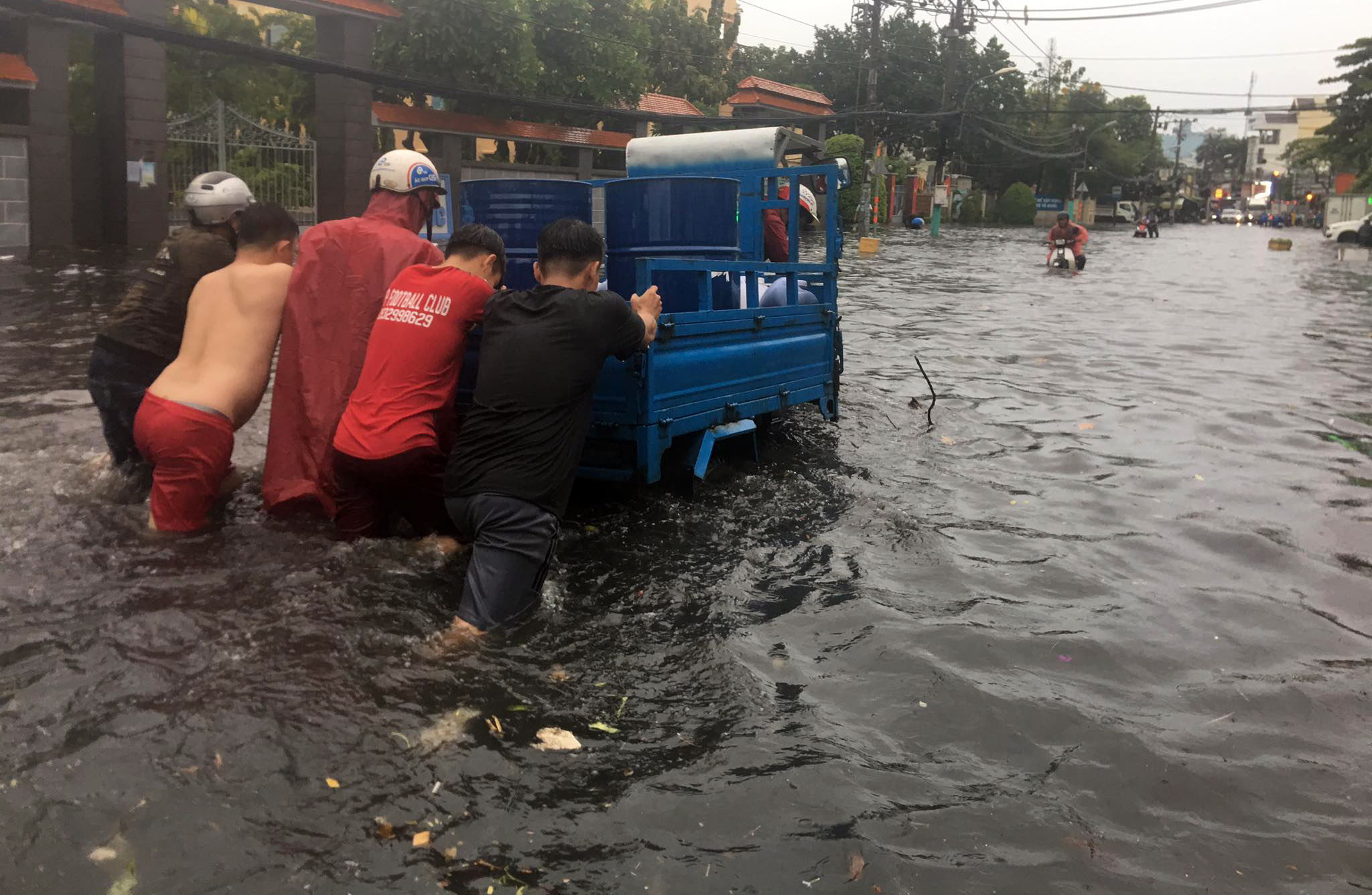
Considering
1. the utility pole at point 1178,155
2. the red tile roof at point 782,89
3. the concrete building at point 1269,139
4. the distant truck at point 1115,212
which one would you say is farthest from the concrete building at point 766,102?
the concrete building at point 1269,139

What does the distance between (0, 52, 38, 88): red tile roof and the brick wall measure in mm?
820

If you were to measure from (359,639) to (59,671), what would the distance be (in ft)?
3.02

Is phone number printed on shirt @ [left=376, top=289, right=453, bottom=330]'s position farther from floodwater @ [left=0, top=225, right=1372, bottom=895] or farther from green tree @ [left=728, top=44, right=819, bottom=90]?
green tree @ [left=728, top=44, right=819, bottom=90]

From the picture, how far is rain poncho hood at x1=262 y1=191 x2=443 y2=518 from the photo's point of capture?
14.8 ft

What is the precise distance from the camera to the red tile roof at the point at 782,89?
34.6m

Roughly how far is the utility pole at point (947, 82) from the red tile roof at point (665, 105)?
317 inches

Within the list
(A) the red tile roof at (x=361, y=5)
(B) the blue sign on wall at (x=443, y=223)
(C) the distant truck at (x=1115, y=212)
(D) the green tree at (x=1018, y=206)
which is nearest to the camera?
(B) the blue sign on wall at (x=443, y=223)

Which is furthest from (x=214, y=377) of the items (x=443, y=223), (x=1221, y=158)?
(x=1221, y=158)

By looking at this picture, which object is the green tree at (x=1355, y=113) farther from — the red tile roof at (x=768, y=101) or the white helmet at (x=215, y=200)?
the white helmet at (x=215, y=200)

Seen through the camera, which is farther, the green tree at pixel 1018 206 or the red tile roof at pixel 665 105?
the green tree at pixel 1018 206

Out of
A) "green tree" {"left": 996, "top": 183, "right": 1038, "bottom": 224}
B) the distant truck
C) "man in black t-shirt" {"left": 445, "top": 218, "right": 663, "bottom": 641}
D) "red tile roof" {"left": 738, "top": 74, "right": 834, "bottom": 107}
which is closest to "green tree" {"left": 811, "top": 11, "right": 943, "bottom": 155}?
"green tree" {"left": 996, "top": 183, "right": 1038, "bottom": 224}

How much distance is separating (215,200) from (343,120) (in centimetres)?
1473

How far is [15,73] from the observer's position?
47.9 feet

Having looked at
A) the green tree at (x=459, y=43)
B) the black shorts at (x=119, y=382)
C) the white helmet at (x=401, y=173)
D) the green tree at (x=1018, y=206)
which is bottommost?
the black shorts at (x=119, y=382)
